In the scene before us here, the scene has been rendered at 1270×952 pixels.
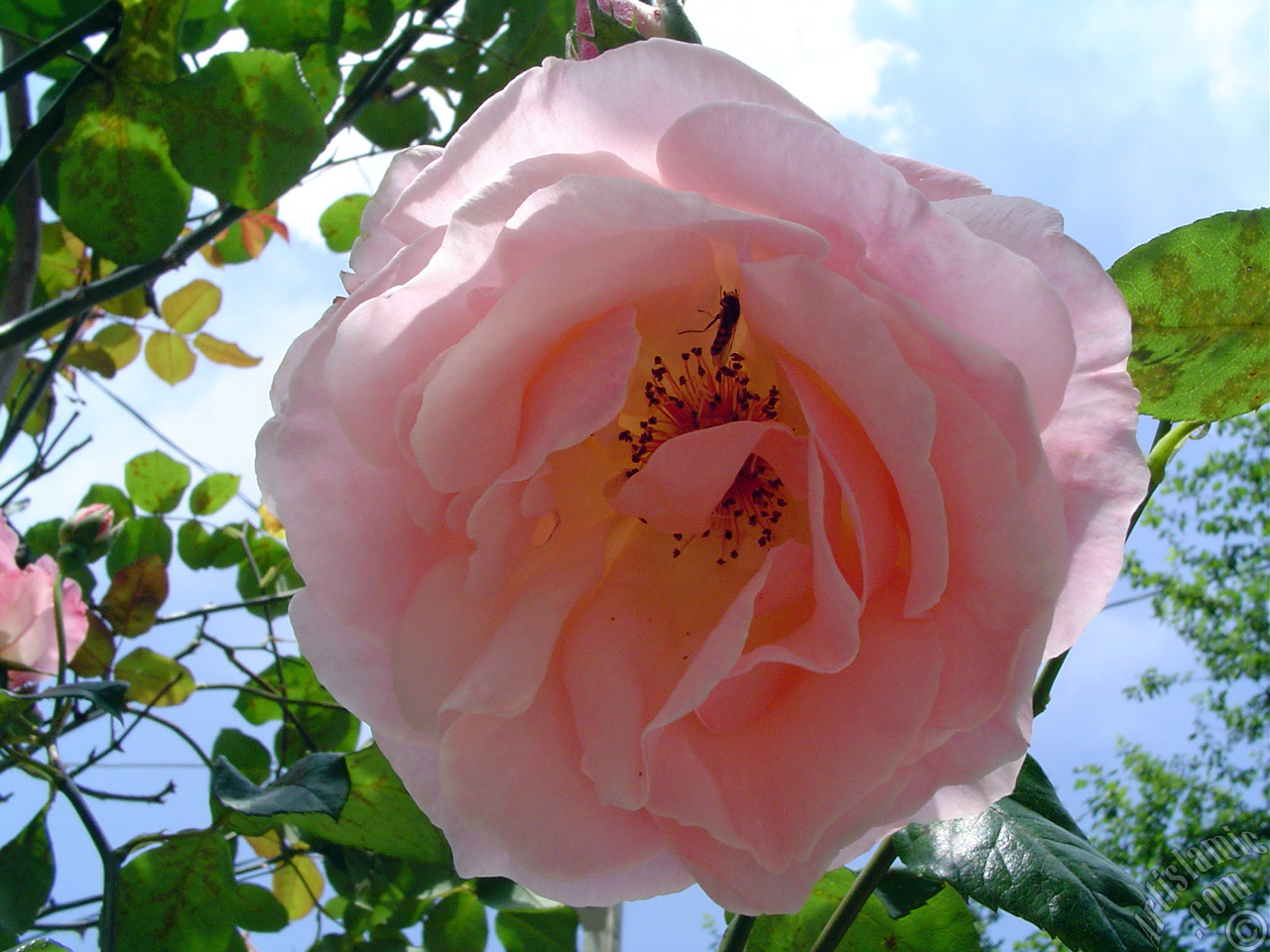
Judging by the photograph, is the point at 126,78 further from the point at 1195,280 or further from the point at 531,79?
the point at 1195,280

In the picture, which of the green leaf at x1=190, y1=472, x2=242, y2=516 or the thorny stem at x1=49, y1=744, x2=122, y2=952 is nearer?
the thorny stem at x1=49, y1=744, x2=122, y2=952

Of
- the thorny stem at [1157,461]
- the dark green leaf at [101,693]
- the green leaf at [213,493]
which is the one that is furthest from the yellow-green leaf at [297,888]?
the thorny stem at [1157,461]

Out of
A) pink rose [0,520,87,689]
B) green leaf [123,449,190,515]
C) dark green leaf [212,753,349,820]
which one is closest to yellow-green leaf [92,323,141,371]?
green leaf [123,449,190,515]

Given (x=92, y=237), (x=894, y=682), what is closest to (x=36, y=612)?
(x=92, y=237)

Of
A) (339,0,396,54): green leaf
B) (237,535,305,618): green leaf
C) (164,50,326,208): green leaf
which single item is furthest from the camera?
(237,535,305,618): green leaf

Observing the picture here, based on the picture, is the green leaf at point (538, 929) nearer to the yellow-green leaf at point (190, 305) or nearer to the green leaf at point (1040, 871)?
the green leaf at point (1040, 871)

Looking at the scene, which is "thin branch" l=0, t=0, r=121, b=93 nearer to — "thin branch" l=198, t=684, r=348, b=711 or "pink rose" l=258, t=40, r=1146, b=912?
"pink rose" l=258, t=40, r=1146, b=912
